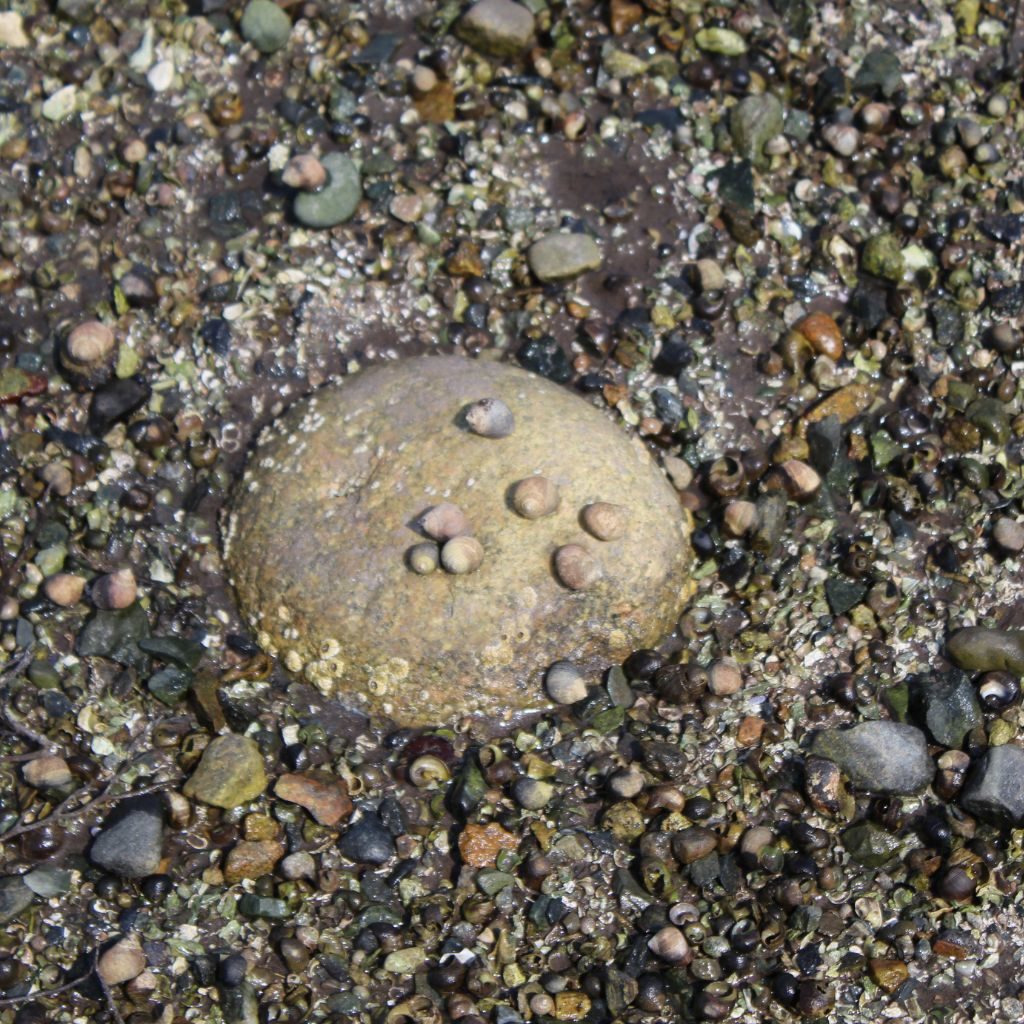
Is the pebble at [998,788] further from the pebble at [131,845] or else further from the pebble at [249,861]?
the pebble at [131,845]

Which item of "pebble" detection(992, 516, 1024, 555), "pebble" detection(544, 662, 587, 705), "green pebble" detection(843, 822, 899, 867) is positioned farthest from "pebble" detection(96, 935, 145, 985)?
"pebble" detection(992, 516, 1024, 555)

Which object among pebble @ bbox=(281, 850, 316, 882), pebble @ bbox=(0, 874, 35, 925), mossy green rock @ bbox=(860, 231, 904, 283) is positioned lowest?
pebble @ bbox=(0, 874, 35, 925)

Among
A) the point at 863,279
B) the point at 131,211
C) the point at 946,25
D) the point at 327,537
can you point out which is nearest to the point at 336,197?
the point at 131,211

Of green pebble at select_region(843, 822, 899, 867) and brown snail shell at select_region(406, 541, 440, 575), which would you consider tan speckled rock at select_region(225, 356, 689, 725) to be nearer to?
brown snail shell at select_region(406, 541, 440, 575)

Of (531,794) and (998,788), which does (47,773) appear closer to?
(531,794)

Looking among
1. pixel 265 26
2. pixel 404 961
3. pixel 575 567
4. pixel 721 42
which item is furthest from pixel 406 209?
pixel 404 961

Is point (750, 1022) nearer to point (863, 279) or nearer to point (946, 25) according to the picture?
point (863, 279)
